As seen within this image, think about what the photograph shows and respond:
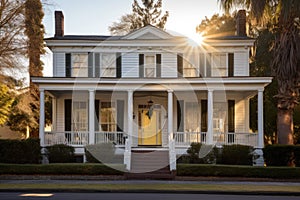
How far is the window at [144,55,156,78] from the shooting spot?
27.5 metres

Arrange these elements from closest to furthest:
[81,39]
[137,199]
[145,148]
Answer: [137,199] → [145,148] → [81,39]

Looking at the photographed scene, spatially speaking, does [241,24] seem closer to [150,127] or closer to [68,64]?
[150,127]

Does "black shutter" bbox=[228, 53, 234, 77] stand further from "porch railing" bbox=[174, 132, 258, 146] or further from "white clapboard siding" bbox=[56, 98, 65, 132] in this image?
"white clapboard siding" bbox=[56, 98, 65, 132]

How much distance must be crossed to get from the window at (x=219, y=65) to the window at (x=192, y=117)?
2.29 m

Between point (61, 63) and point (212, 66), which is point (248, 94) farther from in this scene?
point (61, 63)

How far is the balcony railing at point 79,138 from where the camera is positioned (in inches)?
995

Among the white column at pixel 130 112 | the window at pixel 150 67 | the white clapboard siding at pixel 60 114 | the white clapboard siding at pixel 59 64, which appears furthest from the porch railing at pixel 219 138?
the white clapboard siding at pixel 59 64

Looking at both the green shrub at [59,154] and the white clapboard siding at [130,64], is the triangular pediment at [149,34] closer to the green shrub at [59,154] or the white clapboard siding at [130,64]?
the white clapboard siding at [130,64]

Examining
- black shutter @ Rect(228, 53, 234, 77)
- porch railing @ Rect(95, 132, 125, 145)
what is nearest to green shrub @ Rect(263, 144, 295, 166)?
black shutter @ Rect(228, 53, 234, 77)

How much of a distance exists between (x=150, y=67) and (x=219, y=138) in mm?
5924

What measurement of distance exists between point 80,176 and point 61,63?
9.20m

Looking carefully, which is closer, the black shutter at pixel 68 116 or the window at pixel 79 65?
the black shutter at pixel 68 116

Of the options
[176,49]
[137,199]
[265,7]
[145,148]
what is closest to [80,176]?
[145,148]

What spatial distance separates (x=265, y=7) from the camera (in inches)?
903
